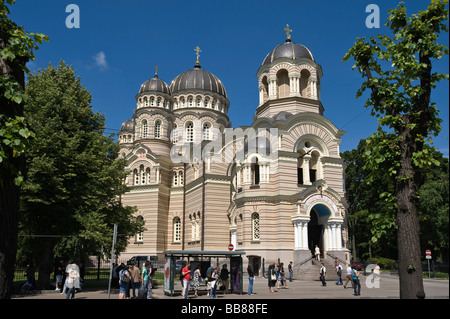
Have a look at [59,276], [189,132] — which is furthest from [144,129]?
[59,276]

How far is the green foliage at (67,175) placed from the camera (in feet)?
63.8

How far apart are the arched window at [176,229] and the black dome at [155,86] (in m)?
16.3

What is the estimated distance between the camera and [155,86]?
1916 inches

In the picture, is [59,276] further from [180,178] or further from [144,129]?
[144,129]

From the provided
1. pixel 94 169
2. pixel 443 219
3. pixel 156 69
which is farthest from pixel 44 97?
pixel 443 219

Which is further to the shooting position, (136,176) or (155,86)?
(155,86)

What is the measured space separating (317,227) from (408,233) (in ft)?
76.2

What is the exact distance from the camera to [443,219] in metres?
36.6

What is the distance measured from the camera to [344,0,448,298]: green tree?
971 cm

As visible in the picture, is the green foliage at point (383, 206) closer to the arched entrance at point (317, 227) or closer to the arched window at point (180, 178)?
the arched entrance at point (317, 227)

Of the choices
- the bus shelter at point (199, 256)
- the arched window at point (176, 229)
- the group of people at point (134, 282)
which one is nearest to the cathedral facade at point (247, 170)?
the arched window at point (176, 229)

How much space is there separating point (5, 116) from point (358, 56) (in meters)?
9.56

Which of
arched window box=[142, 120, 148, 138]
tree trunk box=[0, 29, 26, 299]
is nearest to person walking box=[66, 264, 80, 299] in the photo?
tree trunk box=[0, 29, 26, 299]

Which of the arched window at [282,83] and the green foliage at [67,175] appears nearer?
the green foliage at [67,175]
